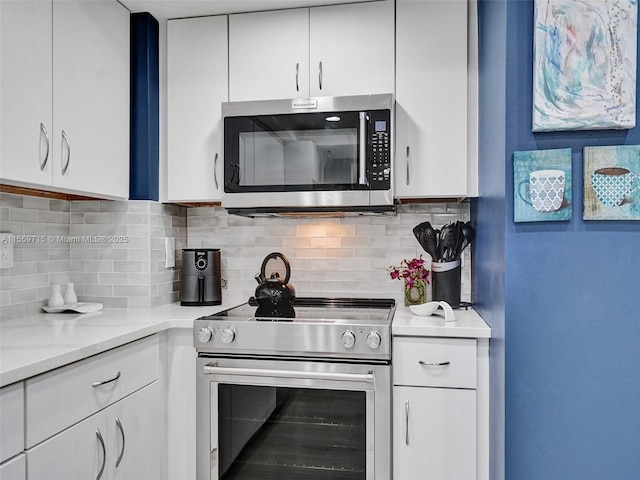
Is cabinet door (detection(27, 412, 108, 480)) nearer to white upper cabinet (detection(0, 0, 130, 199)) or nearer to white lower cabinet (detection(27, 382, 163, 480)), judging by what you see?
white lower cabinet (detection(27, 382, 163, 480))

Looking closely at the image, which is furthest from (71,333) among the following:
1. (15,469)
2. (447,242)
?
(447,242)

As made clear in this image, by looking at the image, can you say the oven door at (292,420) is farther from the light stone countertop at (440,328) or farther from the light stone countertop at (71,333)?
the light stone countertop at (71,333)

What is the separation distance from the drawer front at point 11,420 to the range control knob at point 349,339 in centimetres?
103

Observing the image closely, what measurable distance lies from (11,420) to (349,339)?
42.2 inches

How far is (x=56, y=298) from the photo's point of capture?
2.18 meters

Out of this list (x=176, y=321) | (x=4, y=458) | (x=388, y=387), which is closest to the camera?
(x=4, y=458)

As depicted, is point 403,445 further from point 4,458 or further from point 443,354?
point 4,458

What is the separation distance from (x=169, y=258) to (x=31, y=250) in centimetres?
61

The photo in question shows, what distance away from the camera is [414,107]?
2.19m

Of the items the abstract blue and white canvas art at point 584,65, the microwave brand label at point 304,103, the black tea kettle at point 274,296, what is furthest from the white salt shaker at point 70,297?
the abstract blue and white canvas art at point 584,65

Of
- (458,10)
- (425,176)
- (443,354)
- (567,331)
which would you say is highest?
(458,10)

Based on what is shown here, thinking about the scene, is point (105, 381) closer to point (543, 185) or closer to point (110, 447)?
point (110, 447)

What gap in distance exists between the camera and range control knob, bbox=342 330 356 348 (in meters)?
1.84

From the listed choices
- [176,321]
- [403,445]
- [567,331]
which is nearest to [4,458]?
[176,321]
